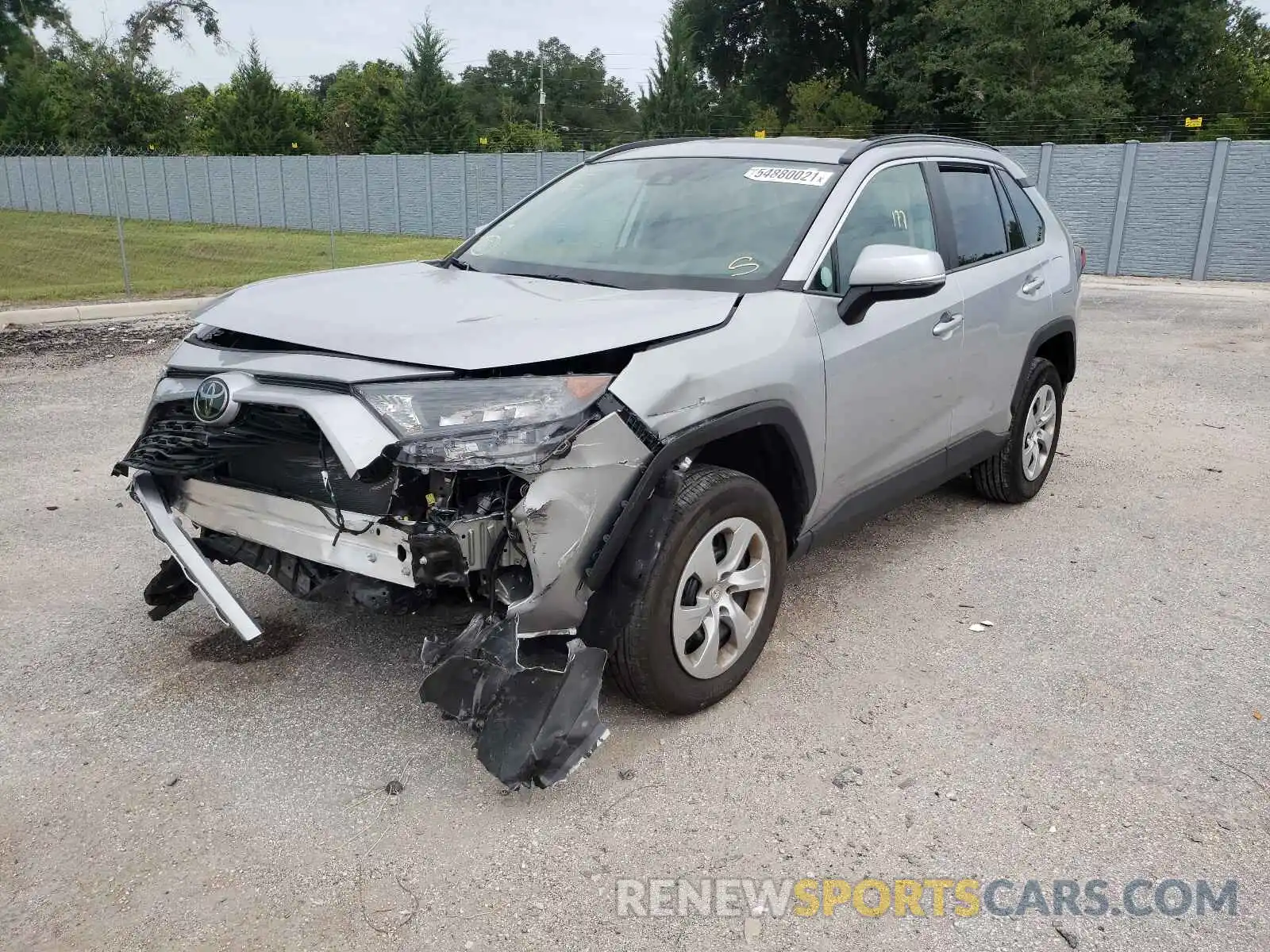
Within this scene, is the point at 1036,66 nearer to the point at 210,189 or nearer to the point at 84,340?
the point at 210,189

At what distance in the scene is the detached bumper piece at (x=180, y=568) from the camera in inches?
119

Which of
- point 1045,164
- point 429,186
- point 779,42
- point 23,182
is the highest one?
point 779,42

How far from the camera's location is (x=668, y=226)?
3.87 metres

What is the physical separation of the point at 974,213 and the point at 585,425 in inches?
109

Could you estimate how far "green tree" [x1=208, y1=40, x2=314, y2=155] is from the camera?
43812 mm

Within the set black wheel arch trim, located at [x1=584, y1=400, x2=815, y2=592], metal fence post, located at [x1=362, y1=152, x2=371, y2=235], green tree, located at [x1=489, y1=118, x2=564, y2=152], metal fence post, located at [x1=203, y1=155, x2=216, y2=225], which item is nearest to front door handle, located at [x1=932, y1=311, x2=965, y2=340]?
black wheel arch trim, located at [x1=584, y1=400, x2=815, y2=592]

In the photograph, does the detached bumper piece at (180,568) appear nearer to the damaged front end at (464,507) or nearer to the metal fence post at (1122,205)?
the damaged front end at (464,507)

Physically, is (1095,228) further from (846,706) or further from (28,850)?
(28,850)

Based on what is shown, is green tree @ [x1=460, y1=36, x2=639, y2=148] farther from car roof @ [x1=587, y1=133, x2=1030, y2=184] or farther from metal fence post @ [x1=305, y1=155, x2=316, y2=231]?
car roof @ [x1=587, y1=133, x2=1030, y2=184]

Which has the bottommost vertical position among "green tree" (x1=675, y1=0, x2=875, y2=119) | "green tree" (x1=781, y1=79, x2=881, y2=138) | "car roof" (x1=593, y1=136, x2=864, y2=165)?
"car roof" (x1=593, y1=136, x2=864, y2=165)

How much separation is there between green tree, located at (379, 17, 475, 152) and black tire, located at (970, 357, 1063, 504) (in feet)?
136

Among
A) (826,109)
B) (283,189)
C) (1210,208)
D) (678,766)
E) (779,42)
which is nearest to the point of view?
(678,766)

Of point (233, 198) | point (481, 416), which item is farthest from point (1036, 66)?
point (481, 416)

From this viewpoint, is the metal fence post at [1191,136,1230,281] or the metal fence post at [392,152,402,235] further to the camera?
the metal fence post at [392,152,402,235]
